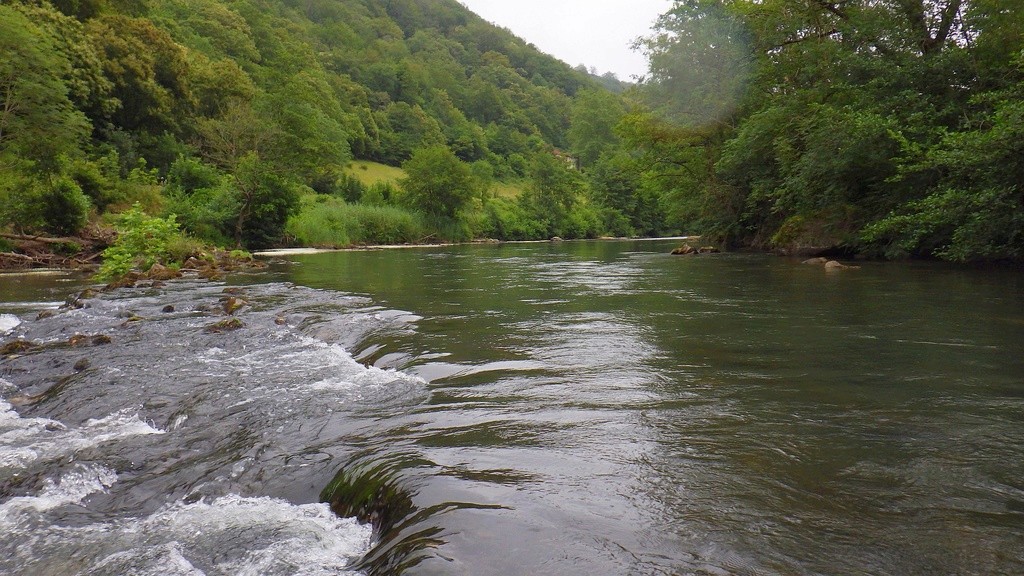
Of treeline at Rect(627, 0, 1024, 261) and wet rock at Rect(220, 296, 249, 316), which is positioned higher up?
treeline at Rect(627, 0, 1024, 261)

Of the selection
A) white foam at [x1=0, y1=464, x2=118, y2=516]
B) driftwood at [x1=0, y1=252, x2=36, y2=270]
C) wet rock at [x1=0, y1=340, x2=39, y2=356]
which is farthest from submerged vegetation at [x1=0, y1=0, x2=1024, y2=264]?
white foam at [x1=0, y1=464, x2=118, y2=516]

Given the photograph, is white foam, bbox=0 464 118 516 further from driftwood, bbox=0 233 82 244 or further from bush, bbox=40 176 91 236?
bush, bbox=40 176 91 236

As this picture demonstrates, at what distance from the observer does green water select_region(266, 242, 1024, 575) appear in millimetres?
2369

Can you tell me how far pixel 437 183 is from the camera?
47.2 metres

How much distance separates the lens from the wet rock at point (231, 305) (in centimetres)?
965

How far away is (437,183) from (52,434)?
43727mm

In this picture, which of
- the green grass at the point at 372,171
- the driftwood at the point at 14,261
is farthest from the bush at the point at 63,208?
the green grass at the point at 372,171

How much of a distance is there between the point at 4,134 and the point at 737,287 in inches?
961

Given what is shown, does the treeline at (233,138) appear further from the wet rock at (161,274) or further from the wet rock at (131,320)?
the wet rock at (131,320)

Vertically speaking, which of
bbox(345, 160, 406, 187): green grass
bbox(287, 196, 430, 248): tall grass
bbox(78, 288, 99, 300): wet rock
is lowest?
bbox(78, 288, 99, 300): wet rock

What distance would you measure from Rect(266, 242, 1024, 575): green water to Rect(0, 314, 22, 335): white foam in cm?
567

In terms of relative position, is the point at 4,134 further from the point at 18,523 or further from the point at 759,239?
the point at 759,239

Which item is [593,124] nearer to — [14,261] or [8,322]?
[14,261]

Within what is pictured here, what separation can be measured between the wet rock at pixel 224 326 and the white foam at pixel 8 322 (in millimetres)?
2877
